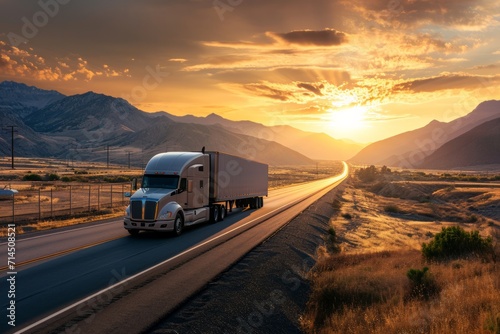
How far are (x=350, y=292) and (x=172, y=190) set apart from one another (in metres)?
11.0

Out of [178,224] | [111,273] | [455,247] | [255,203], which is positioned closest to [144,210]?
[178,224]

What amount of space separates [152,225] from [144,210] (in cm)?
77

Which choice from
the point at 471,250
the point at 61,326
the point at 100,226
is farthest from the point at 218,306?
the point at 100,226

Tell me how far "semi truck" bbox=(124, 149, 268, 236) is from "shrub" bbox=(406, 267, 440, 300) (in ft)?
36.5

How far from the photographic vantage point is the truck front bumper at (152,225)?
759 inches

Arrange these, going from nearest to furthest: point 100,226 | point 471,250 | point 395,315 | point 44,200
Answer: point 395,315
point 471,250
point 100,226
point 44,200

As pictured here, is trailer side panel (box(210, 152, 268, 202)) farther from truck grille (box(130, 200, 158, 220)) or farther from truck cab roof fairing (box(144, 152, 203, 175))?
truck grille (box(130, 200, 158, 220))

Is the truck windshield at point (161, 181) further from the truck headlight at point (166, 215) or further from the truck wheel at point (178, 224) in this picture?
the truck headlight at point (166, 215)

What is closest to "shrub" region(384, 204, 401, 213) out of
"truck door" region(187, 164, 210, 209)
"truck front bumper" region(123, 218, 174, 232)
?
"truck door" region(187, 164, 210, 209)

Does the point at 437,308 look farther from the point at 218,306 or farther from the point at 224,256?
the point at 224,256

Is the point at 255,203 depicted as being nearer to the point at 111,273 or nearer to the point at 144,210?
the point at 144,210

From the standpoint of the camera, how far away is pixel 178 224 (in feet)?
67.1

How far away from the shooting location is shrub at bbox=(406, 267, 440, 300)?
11806 mm

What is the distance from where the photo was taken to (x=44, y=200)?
149 feet
